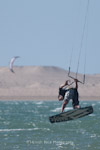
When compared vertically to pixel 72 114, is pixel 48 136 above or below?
below

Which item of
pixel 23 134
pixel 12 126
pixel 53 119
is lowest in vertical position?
pixel 12 126

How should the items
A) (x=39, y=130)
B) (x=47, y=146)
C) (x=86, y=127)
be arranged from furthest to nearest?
(x=86, y=127), (x=39, y=130), (x=47, y=146)

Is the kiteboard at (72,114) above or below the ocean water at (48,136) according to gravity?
above

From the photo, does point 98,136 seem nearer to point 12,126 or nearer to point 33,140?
point 33,140

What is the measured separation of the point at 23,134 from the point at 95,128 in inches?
323

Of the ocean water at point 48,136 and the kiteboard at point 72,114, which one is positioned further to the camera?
the ocean water at point 48,136

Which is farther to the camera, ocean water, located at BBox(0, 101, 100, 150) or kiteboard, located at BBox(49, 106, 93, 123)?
ocean water, located at BBox(0, 101, 100, 150)

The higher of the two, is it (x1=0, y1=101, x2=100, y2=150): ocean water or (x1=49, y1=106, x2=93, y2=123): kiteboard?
(x1=49, y1=106, x2=93, y2=123): kiteboard

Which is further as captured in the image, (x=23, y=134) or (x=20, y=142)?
(x=23, y=134)

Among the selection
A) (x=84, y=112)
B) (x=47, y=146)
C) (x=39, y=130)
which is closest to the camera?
(x=84, y=112)

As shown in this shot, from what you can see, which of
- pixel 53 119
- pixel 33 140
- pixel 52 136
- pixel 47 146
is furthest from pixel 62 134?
pixel 53 119

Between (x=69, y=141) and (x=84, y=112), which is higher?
(x=84, y=112)

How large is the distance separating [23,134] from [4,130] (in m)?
4.29

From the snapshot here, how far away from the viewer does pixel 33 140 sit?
137ft
